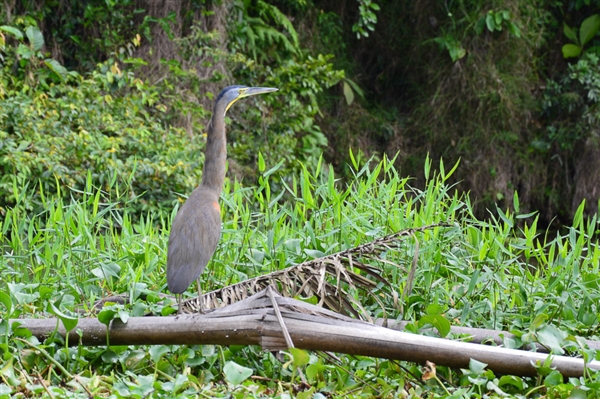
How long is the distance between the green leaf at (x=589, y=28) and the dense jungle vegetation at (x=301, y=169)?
0.09ft

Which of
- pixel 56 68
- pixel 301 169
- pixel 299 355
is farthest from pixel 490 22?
pixel 299 355

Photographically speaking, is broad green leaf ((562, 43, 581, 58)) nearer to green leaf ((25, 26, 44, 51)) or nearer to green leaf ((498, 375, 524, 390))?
green leaf ((25, 26, 44, 51))

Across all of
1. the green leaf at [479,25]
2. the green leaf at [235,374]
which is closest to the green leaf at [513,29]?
the green leaf at [479,25]

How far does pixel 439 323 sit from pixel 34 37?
5801mm

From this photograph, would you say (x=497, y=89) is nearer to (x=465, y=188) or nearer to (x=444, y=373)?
(x=465, y=188)

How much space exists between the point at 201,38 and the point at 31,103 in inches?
85.3

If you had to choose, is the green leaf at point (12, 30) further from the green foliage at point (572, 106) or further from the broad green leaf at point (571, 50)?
the broad green leaf at point (571, 50)

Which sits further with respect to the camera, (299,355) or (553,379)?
(553,379)

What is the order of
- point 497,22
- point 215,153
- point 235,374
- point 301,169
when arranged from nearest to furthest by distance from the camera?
1. point 235,374
2. point 215,153
3. point 301,169
4. point 497,22

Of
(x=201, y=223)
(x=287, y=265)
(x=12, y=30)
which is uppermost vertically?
(x=12, y=30)

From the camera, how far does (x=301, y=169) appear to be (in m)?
8.18

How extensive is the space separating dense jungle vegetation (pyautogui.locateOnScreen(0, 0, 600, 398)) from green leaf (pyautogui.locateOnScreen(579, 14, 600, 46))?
0.03m

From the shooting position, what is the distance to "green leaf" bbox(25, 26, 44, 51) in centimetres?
734

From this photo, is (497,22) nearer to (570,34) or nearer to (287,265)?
(570,34)
